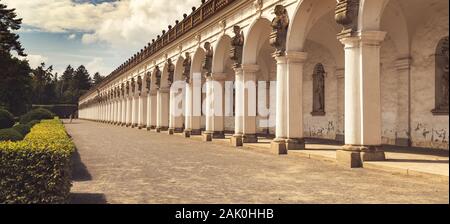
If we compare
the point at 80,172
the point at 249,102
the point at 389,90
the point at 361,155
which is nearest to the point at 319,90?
the point at 249,102

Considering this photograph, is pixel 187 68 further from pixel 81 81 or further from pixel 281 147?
pixel 81 81

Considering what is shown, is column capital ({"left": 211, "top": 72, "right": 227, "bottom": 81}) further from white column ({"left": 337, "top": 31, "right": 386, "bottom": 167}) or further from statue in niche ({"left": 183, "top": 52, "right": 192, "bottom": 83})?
white column ({"left": 337, "top": 31, "right": 386, "bottom": 167})

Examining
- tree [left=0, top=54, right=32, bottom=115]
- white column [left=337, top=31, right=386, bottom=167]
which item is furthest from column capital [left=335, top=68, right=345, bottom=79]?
tree [left=0, top=54, right=32, bottom=115]

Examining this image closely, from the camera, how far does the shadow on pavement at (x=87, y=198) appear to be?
6.88 m

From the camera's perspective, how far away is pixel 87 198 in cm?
719

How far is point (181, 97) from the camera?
30.0 metres

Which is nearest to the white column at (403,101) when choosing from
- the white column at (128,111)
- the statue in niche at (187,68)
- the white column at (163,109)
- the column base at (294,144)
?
the column base at (294,144)

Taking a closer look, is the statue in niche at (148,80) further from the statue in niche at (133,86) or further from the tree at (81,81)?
the tree at (81,81)

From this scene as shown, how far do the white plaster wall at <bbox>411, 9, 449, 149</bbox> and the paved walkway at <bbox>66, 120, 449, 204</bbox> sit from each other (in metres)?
5.52

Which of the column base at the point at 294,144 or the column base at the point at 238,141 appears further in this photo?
the column base at the point at 238,141

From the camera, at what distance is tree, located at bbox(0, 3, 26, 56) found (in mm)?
42422

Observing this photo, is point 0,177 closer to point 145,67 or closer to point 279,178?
point 279,178

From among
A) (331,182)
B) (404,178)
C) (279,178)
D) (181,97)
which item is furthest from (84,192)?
(181,97)

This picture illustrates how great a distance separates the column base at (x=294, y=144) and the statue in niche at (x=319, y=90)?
7039mm
